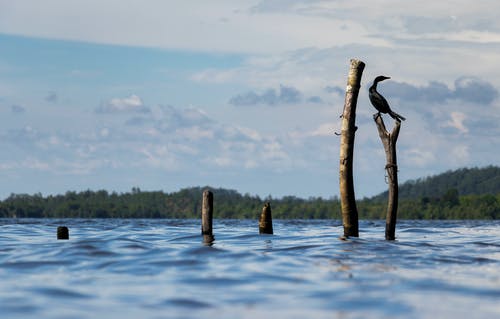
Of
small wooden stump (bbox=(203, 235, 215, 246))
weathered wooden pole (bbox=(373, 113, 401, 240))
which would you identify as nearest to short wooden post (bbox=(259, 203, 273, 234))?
small wooden stump (bbox=(203, 235, 215, 246))

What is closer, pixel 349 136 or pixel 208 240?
pixel 349 136

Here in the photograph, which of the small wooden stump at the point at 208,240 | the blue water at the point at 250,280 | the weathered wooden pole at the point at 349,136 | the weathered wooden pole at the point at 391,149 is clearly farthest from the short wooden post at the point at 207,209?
the weathered wooden pole at the point at 391,149

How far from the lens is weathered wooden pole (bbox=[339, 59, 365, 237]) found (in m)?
27.6

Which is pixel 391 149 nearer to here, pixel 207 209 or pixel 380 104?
pixel 380 104

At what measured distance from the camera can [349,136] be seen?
27.5m

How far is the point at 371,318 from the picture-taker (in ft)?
45.3

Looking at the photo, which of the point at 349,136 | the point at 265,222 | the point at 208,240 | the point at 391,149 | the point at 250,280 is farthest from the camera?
the point at 265,222

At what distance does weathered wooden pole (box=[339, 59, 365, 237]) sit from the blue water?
5.43 ft

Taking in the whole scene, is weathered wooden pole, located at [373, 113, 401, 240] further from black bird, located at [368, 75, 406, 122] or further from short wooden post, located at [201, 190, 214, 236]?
short wooden post, located at [201, 190, 214, 236]

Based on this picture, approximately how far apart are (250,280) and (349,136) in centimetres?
957

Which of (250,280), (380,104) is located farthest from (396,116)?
(250,280)

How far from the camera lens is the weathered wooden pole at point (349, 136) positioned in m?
27.6

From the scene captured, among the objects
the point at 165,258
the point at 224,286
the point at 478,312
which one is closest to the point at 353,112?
the point at 165,258

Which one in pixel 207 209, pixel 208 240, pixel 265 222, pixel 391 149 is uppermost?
pixel 391 149
